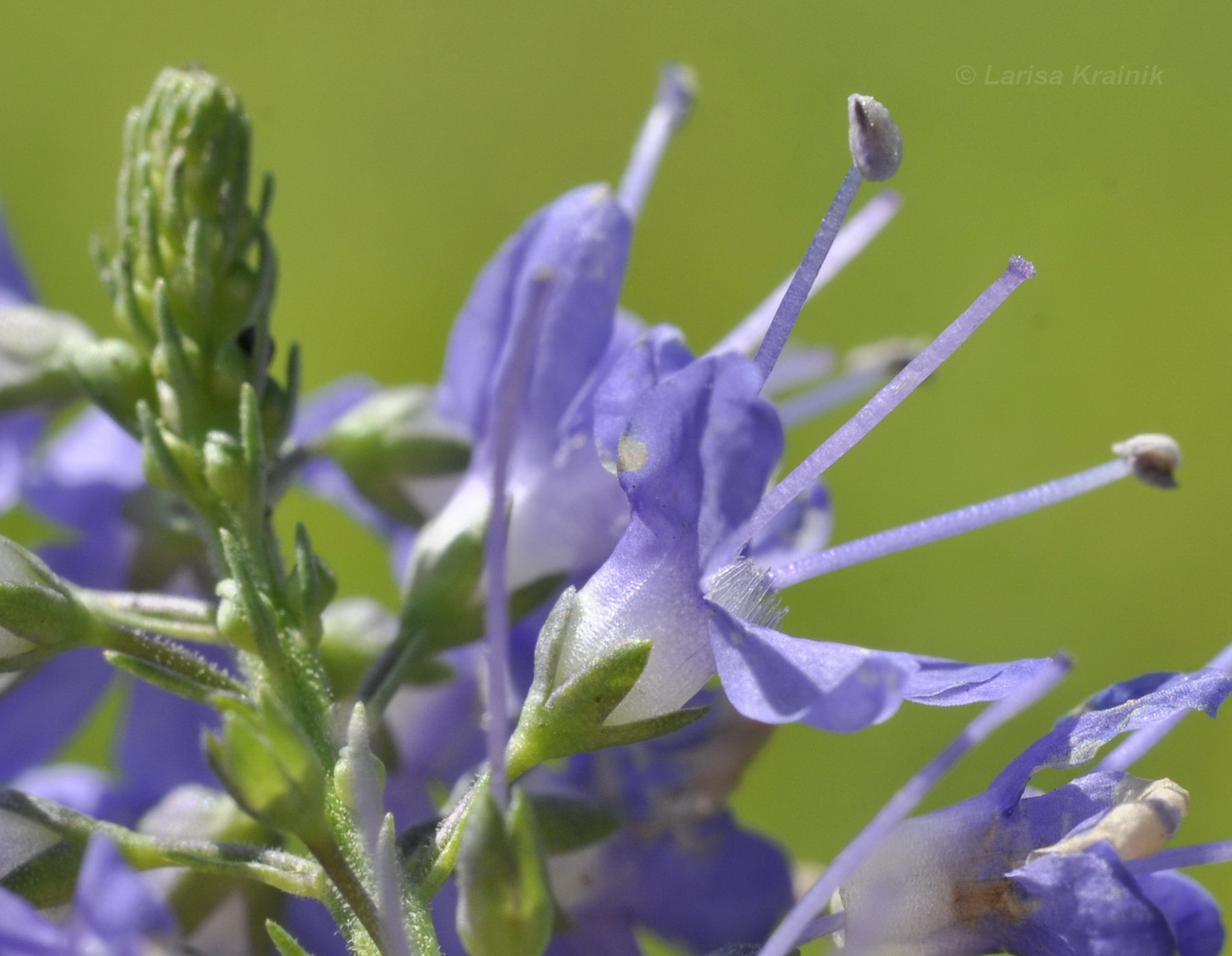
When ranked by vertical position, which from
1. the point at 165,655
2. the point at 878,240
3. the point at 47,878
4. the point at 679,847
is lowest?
the point at 679,847

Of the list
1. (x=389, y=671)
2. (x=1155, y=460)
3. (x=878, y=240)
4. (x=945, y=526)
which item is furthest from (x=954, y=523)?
(x=878, y=240)

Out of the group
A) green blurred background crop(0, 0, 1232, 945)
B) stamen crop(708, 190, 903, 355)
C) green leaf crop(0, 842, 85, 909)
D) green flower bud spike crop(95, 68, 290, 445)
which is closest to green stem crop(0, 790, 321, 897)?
green leaf crop(0, 842, 85, 909)

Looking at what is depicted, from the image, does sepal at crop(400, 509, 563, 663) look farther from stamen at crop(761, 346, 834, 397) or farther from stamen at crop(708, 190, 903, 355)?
stamen at crop(761, 346, 834, 397)

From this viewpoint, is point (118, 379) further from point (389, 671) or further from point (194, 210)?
point (389, 671)

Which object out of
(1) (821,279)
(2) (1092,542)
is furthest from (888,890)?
(2) (1092,542)

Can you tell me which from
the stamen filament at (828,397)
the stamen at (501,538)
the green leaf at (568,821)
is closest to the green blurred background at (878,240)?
the stamen filament at (828,397)

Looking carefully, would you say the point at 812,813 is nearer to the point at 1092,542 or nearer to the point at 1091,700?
the point at 1092,542
